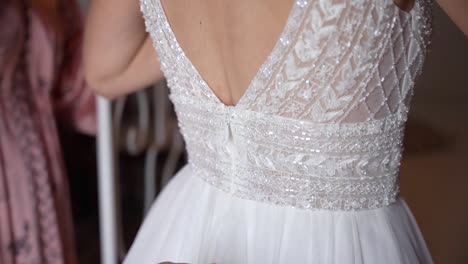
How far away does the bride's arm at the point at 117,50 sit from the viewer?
2.22 feet

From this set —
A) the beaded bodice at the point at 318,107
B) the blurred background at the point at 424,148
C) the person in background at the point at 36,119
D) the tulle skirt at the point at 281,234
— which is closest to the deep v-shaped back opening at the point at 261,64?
the beaded bodice at the point at 318,107

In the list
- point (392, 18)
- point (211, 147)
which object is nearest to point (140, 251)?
point (211, 147)

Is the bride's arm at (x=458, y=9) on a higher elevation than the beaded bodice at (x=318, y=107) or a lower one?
higher

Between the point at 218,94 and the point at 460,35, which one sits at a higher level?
the point at 460,35

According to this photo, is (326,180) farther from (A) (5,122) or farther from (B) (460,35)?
(B) (460,35)

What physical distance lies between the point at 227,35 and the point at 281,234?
0.70 feet

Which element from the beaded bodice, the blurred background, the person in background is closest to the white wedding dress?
the beaded bodice

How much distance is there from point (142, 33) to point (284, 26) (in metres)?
0.24

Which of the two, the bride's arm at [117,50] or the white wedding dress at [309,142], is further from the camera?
the bride's arm at [117,50]

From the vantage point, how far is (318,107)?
552 millimetres

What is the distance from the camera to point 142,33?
71 cm

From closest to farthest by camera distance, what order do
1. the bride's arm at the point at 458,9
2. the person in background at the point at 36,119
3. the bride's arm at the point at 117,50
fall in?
the bride's arm at the point at 458,9, the bride's arm at the point at 117,50, the person in background at the point at 36,119

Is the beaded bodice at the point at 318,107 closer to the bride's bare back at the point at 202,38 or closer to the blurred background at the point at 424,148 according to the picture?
the bride's bare back at the point at 202,38

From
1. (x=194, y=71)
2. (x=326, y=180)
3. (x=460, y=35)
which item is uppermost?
(x=460, y=35)
